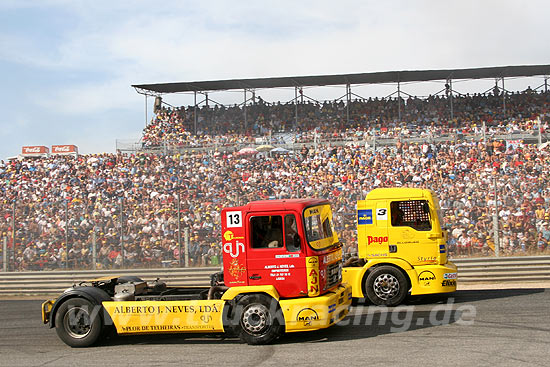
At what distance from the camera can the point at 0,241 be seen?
16.7m

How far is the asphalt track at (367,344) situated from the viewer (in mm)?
7660

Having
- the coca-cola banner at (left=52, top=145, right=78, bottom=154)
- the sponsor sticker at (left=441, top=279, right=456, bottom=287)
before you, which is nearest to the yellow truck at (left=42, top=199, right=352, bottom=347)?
the sponsor sticker at (left=441, top=279, right=456, bottom=287)

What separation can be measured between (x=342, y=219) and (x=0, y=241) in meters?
9.77

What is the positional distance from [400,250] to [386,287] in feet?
2.57

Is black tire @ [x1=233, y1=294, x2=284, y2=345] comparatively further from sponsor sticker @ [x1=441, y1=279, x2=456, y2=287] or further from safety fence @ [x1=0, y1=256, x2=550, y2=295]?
safety fence @ [x1=0, y1=256, x2=550, y2=295]

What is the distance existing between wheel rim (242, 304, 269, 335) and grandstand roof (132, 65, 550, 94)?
23.6 metres

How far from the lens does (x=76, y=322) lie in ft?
30.2

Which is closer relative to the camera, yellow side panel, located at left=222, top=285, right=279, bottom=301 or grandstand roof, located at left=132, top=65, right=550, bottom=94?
yellow side panel, located at left=222, top=285, right=279, bottom=301

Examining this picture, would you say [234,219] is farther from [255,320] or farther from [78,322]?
[78,322]

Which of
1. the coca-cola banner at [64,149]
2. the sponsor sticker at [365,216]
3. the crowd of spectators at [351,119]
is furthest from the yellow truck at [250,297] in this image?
the coca-cola banner at [64,149]

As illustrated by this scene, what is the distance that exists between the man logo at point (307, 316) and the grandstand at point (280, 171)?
23.0 feet

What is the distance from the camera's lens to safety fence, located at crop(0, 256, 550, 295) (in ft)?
46.7

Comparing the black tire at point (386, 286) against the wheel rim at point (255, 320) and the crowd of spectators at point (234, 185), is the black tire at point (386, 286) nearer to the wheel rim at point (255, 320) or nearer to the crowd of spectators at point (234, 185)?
the wheel rim at point (255, 320)

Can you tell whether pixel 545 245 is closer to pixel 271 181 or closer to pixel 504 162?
pixel 504 162
